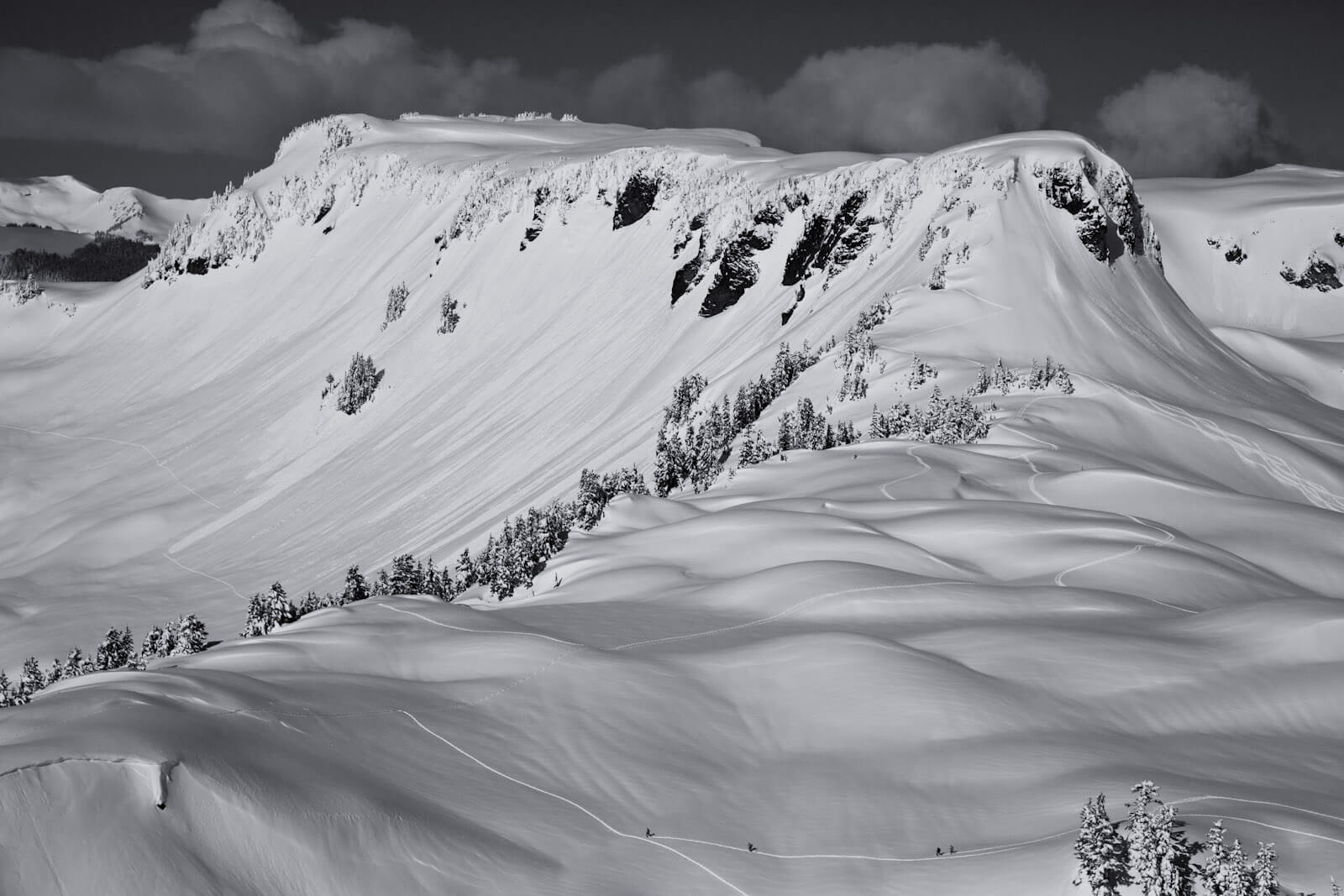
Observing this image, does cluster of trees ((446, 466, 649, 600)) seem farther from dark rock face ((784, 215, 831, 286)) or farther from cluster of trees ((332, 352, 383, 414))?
cluster of trees ((332, 352, 383, 414))

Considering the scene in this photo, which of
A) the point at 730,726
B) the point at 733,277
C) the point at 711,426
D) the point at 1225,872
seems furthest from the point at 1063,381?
the point at 733,277

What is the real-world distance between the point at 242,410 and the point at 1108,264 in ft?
424

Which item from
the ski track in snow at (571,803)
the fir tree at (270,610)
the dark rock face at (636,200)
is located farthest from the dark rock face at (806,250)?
the ski track in snow at (571,803)

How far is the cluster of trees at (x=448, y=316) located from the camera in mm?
183500

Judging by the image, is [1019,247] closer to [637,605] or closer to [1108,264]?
[1108,264]

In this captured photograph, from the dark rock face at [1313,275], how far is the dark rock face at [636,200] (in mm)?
88930

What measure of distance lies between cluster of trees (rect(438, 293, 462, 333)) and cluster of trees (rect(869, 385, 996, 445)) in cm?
11496

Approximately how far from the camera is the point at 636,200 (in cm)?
18450

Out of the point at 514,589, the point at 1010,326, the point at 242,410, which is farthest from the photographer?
the point at 242,410

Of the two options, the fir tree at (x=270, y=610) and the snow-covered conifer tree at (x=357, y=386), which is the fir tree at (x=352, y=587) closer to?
the fir tree at (x=270, y=610)

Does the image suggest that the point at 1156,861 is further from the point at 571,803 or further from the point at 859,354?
the point at 859,354

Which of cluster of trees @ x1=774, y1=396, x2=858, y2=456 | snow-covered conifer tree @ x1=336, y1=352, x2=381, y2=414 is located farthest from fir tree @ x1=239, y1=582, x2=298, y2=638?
snow-covered conifer tree @ x1=336, y1=352, x2=381, y2=414

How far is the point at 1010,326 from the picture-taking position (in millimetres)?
101250

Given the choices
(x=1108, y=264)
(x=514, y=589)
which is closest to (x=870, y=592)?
(x=514, y=589)
